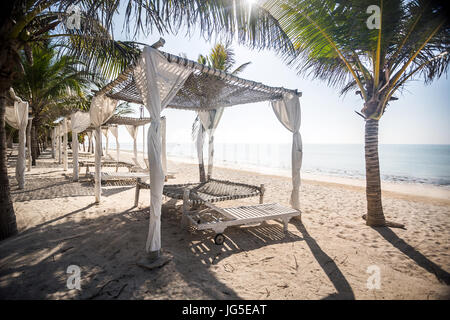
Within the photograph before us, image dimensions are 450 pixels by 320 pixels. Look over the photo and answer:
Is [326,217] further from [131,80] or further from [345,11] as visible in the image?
[131,80]

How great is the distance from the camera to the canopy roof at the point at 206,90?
3486mm

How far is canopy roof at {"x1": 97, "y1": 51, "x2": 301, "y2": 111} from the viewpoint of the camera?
3.49 metres

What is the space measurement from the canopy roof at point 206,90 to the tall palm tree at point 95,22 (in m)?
0.64

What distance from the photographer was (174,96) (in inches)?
185

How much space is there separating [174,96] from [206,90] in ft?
2.78

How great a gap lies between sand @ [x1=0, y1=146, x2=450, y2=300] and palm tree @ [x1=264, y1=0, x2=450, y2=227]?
3.49 feet

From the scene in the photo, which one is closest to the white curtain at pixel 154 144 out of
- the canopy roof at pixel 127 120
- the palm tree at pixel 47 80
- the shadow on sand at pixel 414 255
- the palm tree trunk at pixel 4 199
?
the palm tree trunk at pixel 4 199

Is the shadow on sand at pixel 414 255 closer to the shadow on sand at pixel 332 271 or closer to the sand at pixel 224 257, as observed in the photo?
the sand at pixel 224 257

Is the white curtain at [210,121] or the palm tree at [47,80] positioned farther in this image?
the palm tree at [47,80]

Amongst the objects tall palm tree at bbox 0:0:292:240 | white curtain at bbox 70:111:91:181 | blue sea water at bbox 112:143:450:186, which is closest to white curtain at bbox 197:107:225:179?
tall palm tree at bbox 0:0:292:240
